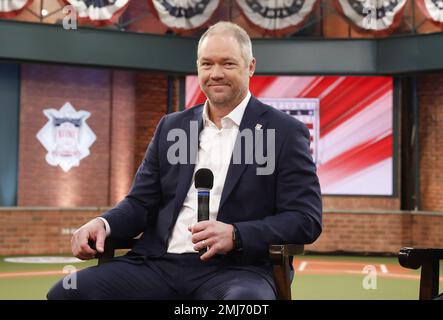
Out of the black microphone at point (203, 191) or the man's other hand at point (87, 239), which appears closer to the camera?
the black microphone at point (203, 191)

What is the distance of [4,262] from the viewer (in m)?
11.2

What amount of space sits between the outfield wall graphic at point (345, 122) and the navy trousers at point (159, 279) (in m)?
10.3

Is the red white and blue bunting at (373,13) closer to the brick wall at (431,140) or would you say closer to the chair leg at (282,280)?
the brick wall at (431,140)

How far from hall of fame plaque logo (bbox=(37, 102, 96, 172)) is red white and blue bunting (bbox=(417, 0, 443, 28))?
20.6 feet

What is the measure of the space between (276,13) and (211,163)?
987cm

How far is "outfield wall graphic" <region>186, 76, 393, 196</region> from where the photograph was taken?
43.0 feet

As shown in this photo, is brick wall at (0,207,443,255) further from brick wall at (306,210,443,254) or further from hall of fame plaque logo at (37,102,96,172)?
hall of fame plaque logo at (37,102,96,172)

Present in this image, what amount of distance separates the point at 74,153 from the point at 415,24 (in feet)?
22.2

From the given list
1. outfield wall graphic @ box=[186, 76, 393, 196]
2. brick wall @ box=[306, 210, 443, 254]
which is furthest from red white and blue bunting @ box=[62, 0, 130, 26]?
brick wall @ box=[306, 210, 443, 254]

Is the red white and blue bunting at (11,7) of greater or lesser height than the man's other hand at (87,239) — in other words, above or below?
above

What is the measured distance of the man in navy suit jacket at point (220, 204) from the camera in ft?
9.54

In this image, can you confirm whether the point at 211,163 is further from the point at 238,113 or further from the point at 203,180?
the point at 203,180

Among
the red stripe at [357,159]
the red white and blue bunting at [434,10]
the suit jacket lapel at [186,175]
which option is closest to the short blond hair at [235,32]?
the suit jacket lapel at [186,175]
